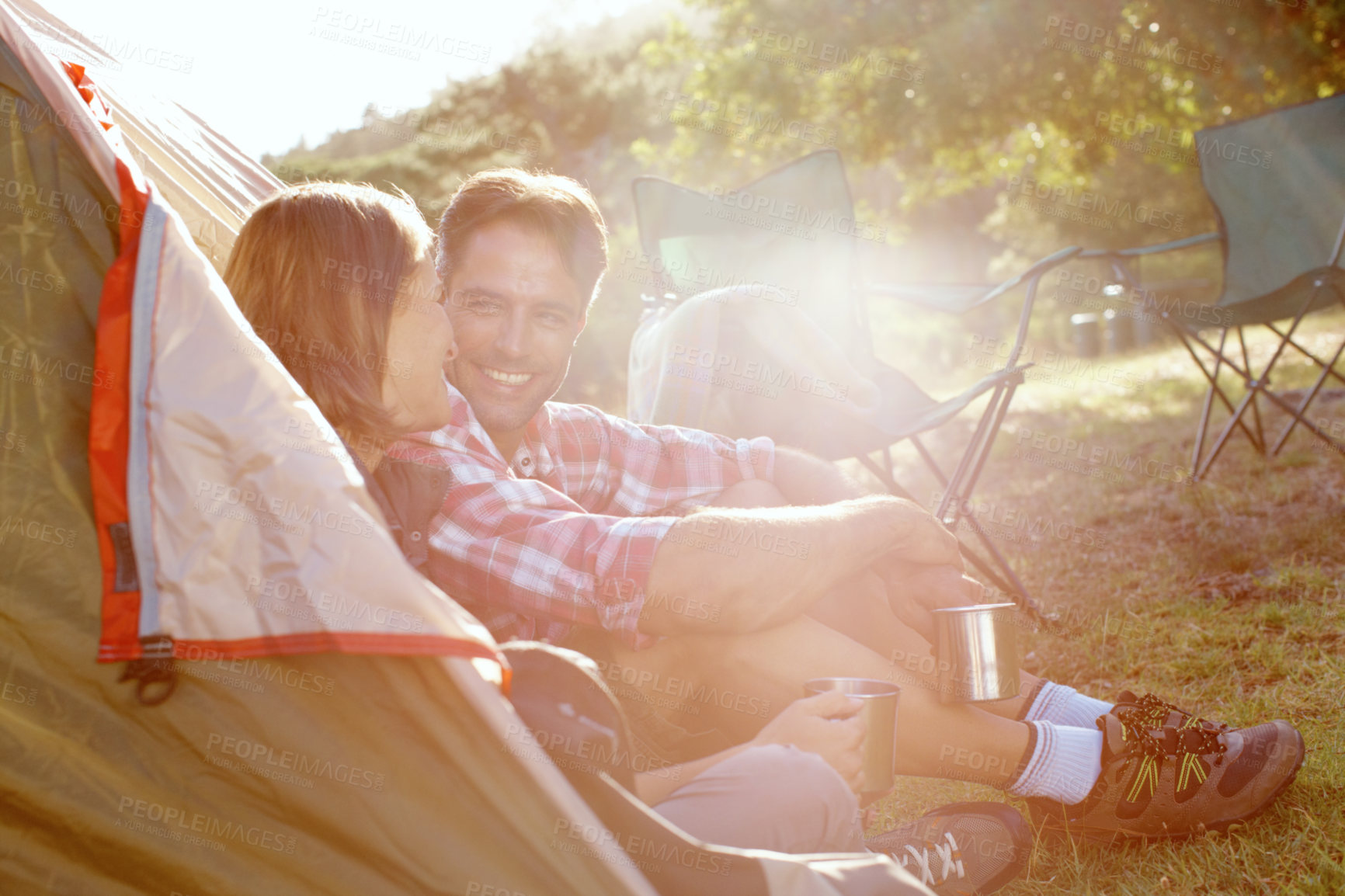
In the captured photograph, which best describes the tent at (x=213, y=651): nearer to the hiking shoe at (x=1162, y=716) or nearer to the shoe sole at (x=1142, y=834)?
the shoe sole at (x=1142, y=834)

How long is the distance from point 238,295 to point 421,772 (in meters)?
0.81

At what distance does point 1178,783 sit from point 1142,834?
0.38 ft

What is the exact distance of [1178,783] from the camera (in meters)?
1.67

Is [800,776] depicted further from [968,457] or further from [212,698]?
[968,457]

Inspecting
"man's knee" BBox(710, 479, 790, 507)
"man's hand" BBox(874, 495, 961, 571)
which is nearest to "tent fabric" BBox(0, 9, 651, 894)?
"man's hand" BBox(874, 495, 961, 571)

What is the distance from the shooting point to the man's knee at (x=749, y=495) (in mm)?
2084

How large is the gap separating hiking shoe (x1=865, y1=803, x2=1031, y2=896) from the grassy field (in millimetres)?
80

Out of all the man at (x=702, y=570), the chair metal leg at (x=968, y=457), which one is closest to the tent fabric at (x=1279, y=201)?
the chair metal leg at (x=968, y=457)

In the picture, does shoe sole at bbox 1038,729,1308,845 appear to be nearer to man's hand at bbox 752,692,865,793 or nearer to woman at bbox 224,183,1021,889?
woman at bbox 224,183,1021,889

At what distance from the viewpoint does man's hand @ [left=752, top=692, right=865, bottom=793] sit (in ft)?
4.34

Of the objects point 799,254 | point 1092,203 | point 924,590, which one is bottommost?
point 924,590

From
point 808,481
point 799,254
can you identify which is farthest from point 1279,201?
point 808,481

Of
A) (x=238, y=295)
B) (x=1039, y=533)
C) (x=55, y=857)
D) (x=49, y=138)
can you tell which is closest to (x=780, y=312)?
(x=1039, y=533)

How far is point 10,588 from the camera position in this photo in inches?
43.1
